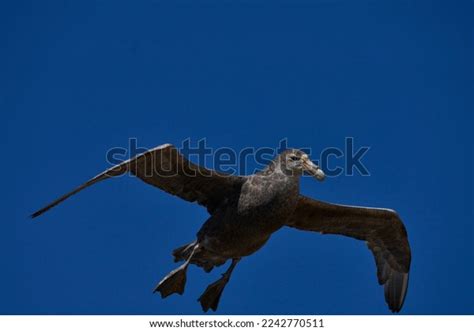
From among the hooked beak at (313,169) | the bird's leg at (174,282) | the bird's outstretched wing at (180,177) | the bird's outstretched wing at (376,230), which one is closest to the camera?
the hooked beak at (313,169)

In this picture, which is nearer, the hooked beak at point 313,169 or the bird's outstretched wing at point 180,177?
the hooked beak at point 313,169

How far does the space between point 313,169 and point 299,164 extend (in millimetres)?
207

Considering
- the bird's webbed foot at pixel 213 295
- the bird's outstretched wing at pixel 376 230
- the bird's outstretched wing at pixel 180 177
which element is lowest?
the bird's webbed foot at pixel 213 295

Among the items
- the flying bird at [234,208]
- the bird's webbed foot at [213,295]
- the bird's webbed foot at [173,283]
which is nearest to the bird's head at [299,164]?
the flying bird at [234,208]

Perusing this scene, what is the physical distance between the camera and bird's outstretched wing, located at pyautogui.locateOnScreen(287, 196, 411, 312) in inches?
596

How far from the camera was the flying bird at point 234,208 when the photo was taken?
13391 mm

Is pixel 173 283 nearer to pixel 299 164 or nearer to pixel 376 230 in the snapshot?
pixel 299 164

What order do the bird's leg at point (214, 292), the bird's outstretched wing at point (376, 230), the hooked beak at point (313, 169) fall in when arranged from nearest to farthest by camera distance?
1. the hooked beak at point (313, 169)
2. the bird's leg at point (214, 292)
3. the bird's outstretched wing at point (376, 230)

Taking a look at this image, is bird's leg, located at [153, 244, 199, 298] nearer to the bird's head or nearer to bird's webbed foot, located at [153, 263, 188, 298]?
bird's webbed foot, located at [153, 263, 188, 298]

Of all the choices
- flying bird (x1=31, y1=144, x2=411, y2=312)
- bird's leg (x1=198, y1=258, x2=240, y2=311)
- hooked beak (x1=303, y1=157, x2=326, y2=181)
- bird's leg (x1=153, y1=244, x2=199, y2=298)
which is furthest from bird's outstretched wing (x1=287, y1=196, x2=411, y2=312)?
bird's leg (x1=153, y1=244, x2=199, y2=298)

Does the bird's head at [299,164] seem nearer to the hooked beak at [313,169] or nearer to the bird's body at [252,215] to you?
the hooked beak at [313,169]

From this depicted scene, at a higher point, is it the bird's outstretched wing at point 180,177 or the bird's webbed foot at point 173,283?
the bird's outstretched wing at point 180,177

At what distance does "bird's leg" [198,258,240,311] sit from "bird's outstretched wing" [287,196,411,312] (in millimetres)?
1202
